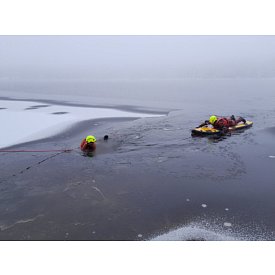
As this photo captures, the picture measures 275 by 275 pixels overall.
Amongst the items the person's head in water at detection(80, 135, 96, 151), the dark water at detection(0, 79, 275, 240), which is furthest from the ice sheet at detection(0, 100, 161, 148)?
the person's head in water at detection(80, 135, 96, 151)

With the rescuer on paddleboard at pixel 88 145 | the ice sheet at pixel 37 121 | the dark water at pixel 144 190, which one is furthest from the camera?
the ice sheet at pixel 37 121

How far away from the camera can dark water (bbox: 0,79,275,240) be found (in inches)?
255

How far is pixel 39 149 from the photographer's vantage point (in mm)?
12852

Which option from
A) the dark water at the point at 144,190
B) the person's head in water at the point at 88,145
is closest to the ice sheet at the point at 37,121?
the dark water at the point at 144,190

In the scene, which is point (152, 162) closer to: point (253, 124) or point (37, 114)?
point (253, 124)

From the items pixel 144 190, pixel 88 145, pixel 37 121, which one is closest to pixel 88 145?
pixel 88 145

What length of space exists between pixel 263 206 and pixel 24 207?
236 inches

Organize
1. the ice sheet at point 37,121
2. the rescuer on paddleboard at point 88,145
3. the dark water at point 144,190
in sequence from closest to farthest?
the dark water at point 144,190 < the rescuer on paddleboard at point 88,145 < the ice sheet at point 37,121

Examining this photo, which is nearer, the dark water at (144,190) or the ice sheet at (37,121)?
the dark water at (144,190)

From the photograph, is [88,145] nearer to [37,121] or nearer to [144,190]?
[144,190]

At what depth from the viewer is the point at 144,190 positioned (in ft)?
27.8

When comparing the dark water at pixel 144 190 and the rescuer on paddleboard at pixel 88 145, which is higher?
the rescuer on paddleboard at pixel 88 145

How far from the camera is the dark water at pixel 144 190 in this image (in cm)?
649

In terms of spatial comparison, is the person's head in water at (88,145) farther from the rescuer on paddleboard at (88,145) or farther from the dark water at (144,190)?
the dark water at (144,190)
